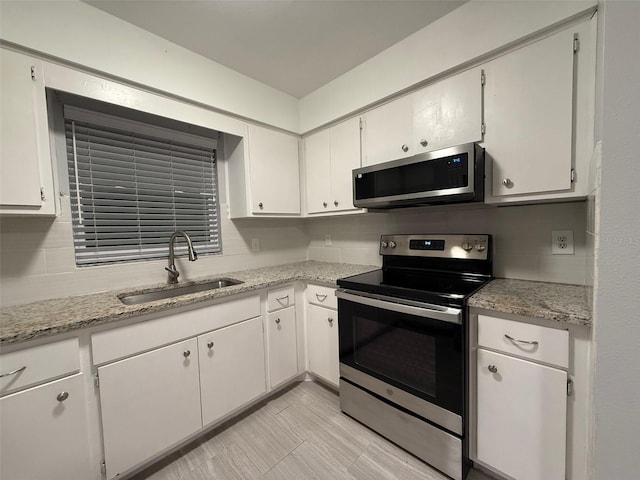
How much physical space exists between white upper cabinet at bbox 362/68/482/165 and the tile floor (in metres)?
1.78

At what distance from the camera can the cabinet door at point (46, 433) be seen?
0.95 meters

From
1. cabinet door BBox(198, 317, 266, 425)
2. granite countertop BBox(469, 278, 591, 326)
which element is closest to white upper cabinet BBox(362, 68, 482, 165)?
granite countertop BBox(469, 278, 591, 326)

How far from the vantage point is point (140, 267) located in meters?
1.71

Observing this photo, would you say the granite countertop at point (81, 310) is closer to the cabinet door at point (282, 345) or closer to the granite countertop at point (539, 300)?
the cabinet door at point (282, 345)

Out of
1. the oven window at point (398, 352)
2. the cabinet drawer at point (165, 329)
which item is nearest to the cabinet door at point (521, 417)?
the oven window at point (398, 352)

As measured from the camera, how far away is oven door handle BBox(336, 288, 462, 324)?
3.78 feet

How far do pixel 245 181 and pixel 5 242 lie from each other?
1.34m

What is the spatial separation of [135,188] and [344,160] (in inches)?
60.0

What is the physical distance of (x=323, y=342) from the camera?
190 cm

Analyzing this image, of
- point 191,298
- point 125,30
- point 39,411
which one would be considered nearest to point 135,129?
point 125,30

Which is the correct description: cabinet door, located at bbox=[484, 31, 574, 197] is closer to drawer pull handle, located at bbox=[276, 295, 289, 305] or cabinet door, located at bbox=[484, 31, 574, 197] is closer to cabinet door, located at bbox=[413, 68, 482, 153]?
cabinet door, located at bbox=[413, 68, 482, 153]

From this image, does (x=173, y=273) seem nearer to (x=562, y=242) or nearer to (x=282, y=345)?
(x=282, y=345)

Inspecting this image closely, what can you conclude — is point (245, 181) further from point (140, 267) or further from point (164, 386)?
point (164, 386)

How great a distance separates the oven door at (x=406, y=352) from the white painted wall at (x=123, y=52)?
165cm
